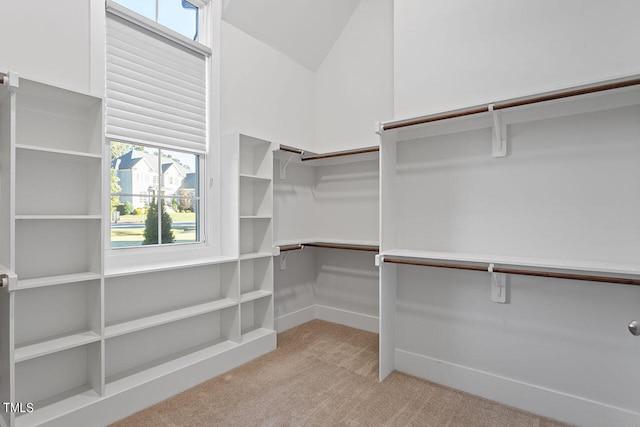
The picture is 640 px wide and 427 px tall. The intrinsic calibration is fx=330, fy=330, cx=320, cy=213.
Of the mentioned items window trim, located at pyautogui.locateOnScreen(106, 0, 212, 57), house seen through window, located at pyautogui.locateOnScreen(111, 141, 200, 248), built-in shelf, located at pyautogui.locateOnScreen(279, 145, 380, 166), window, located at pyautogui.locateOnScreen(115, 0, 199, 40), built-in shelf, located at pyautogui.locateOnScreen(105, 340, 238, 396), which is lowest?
built-in shelf, located at pyautogui.locateOnScreen(105, 340, 238, 396)

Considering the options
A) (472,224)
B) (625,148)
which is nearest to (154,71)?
(472,224)

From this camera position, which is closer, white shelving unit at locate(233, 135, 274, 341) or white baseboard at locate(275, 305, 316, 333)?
white shelving unit at locate(233, 135, 274, 341)

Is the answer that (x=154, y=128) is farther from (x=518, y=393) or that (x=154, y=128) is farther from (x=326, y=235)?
(x=518, y=393)

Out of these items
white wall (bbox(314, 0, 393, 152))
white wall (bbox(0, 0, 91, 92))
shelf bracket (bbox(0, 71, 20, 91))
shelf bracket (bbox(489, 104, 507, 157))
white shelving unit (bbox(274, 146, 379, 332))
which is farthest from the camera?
white shelving unit (bbox(274, 146, 379, 332))

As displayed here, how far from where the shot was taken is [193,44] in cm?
245

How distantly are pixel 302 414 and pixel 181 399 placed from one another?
767 mm

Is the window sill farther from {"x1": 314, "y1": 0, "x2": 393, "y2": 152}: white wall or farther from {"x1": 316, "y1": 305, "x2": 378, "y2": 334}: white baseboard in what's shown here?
{"x1": 314, "y1": 0, "x2": 393, "y2": 152}: white wall

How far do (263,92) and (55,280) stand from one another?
2.14 meters

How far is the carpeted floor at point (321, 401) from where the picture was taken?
1836 millimetres

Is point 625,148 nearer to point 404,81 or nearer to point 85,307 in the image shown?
point 404,81

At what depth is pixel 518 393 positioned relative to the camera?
1985 millimetres

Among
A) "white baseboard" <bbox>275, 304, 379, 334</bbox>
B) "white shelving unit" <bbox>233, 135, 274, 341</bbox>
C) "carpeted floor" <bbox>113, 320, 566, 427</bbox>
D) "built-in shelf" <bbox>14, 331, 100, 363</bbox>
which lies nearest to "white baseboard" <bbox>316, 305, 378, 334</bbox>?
"white baseboard" <bbox>275, 304, 379, 334</bbox>

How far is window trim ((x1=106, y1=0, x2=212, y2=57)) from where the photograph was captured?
6.70ft

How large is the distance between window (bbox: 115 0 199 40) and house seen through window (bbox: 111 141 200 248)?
0.89 metres
